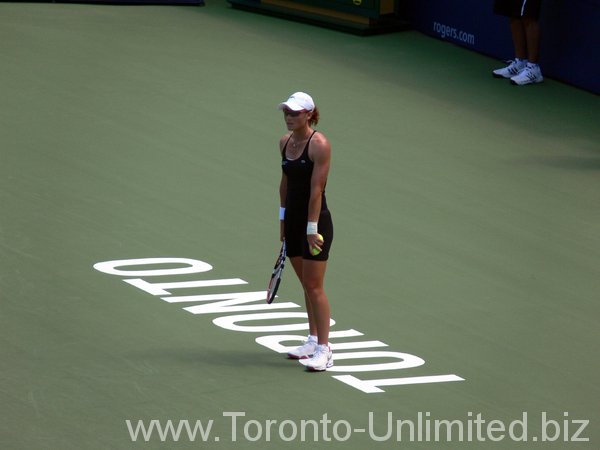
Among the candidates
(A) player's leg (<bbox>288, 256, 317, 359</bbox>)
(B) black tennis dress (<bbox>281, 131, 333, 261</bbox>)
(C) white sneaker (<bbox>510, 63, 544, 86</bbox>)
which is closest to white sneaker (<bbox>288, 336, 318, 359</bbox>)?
(A) player's leg (<bbox>288, 256, 317, 359</bbox>)

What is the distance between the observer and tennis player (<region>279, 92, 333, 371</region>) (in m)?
10.3

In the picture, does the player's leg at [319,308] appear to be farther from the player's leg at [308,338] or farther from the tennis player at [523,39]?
the tennis player at [523,39]

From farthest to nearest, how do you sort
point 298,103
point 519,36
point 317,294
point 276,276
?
point 519,36
point 276,276
point 317,294
point 298,103

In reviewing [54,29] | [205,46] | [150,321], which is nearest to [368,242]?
[150,321]

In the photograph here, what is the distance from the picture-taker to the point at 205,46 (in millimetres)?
19484

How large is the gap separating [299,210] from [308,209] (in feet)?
0.39

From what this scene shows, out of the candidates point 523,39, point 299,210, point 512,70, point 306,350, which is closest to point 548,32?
point 523,39

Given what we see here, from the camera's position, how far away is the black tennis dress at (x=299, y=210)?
408 inches

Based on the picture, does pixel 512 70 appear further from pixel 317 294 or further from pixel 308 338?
pixel 317 294

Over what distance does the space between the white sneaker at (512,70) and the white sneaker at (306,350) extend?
8799mm

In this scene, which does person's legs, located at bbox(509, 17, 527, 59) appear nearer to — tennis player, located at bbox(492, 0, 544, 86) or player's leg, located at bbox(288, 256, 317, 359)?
tennis player, located at bbox(492, 0, 544, 86)

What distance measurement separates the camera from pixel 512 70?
18.7 m

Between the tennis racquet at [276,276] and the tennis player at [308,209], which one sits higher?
the tennis player at [308,209]

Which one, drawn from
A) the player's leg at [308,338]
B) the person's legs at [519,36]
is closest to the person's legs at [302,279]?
the player's leg at [308,338]
